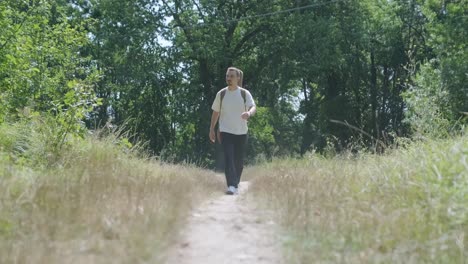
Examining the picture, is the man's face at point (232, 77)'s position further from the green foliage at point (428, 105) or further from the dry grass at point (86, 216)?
the dry grass at point (86, 216)

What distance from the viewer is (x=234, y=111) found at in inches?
360

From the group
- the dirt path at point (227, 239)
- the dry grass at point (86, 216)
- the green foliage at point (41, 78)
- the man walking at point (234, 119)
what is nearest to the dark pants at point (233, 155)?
the man walking at point (234, 119)

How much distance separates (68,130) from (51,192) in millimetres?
3250

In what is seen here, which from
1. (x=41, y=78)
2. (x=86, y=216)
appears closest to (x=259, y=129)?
(x=41, y=78)

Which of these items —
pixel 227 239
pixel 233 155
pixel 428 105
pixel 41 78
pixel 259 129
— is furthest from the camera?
pixel 259 129

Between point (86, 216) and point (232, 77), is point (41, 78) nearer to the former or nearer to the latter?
point (232, 77)

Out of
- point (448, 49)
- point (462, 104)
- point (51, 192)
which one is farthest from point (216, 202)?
point (448, 49)

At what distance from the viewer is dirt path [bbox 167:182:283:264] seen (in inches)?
173

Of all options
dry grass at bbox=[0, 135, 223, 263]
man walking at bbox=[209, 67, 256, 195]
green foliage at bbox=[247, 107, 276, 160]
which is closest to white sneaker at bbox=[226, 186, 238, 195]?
man walking at bbox=[209, 67, 256, 195]

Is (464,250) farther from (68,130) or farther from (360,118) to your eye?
(360,118)

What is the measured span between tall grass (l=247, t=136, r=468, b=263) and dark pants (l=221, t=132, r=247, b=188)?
2.13 metres

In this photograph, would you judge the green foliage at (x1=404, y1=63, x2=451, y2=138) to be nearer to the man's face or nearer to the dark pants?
the dark pants

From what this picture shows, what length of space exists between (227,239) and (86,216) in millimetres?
1150

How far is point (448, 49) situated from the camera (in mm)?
25922
